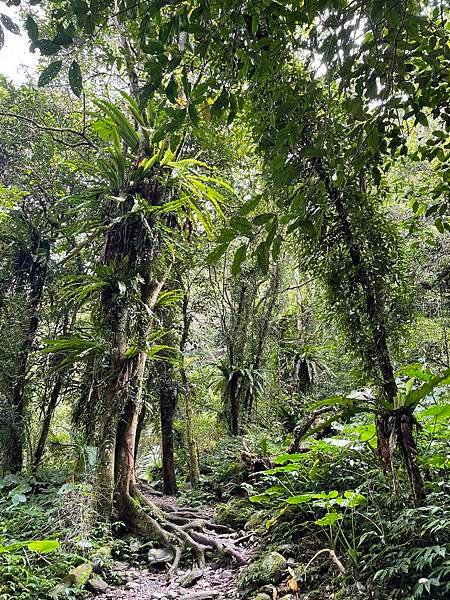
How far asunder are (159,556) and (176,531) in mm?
400

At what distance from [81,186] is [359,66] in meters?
5.77

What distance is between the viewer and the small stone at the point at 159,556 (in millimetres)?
3770

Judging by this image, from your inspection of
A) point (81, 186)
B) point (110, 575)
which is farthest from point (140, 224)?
point (110, 575)

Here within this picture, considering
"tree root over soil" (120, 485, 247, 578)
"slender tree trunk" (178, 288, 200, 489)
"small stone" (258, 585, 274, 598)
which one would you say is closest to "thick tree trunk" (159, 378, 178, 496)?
"slender tree trunk" (178, 288, 200, 489)

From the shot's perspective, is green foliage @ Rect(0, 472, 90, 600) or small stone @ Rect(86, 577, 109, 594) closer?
green foliage @ Rect(0, 472, 90, 600)

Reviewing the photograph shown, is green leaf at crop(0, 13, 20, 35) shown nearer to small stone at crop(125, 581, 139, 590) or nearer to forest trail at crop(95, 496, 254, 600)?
forest trail at crop(95, 496, 254, 600)

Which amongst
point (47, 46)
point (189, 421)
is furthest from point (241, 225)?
point (189, 421)

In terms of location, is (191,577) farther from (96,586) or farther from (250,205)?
(250,205)

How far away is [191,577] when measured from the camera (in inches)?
132

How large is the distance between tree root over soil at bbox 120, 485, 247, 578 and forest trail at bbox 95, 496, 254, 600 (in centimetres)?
7

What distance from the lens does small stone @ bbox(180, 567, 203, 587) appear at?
3271 millimetres

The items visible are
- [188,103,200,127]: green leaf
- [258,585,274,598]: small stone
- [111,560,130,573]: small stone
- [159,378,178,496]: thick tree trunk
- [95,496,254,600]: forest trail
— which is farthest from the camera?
[159,378,178,496]: thick tree trunk

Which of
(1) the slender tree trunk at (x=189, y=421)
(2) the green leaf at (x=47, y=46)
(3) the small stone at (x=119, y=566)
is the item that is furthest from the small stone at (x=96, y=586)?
(1) the slender tree trunk at (x=189, y=421)

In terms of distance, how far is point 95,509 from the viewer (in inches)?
157
